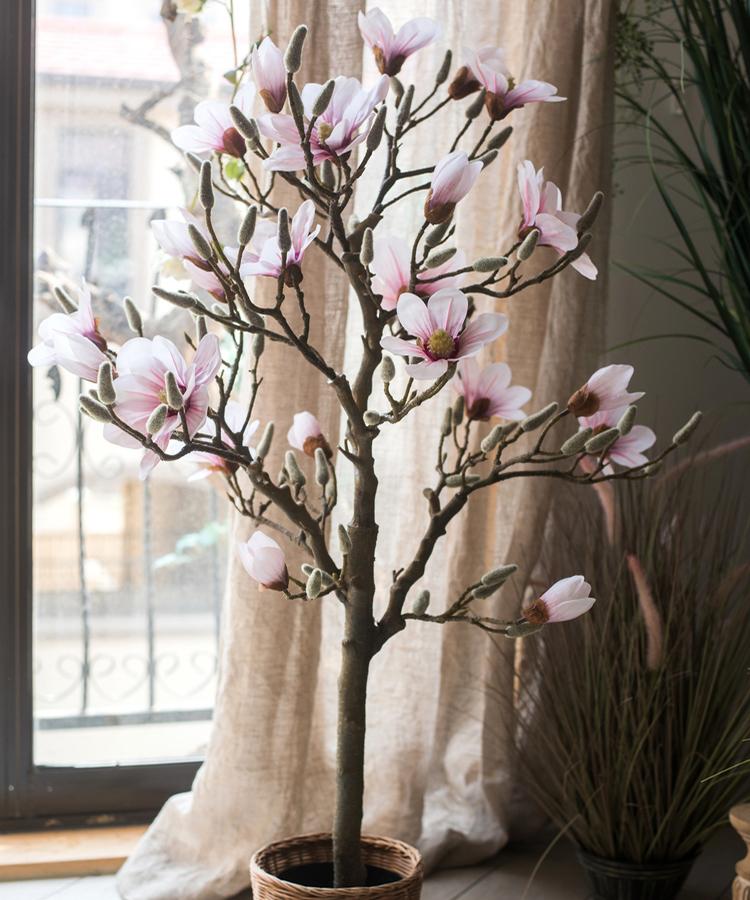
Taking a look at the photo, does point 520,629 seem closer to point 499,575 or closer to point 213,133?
point 499,575

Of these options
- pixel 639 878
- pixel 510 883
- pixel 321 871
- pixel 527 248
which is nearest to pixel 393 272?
pixel 527 248

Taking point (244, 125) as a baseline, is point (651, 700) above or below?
below

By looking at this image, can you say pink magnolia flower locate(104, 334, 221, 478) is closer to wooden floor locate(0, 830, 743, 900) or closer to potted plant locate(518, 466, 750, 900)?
potted plant locate(518, 466, 750, 900)

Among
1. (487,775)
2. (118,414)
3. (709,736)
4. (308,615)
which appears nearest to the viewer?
(118,414)

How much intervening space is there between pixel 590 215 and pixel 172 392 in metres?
0.45

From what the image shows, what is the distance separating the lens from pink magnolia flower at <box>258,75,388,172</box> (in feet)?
3.42

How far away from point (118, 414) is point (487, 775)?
109cm

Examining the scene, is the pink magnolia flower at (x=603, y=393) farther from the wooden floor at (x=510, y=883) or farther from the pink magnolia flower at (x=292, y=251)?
the wooden floor at (x=510, y=883)

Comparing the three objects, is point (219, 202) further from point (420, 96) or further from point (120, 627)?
point (120, 627)

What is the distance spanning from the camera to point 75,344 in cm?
103

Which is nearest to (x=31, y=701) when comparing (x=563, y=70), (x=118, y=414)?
(x=118, y=414)

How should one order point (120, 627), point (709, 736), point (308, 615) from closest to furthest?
point (709, 736)
point (308, 615)
point (120, 627)

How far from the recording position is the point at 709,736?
5.11ft

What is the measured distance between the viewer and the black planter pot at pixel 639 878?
1577mm
